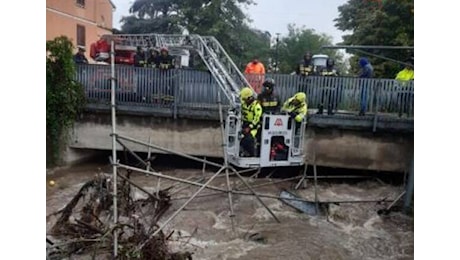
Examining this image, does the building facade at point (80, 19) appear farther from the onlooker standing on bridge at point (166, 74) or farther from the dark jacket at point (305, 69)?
the dark jacket at point (305, 69)

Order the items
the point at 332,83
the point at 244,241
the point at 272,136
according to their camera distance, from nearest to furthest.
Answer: the point at 244,241, the point at 272,136, the point at 332,83

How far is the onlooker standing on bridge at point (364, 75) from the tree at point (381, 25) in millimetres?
106

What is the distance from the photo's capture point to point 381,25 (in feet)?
14.2

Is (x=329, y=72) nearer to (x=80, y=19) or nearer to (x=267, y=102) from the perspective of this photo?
(x=267, y=102)

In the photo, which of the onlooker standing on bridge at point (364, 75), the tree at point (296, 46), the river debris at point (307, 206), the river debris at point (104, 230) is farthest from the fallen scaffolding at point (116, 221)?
the tree at point (296, 46)

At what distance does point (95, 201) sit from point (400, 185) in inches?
174

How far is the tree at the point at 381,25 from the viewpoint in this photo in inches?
144

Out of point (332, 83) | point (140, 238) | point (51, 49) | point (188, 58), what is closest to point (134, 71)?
point (188, 58)

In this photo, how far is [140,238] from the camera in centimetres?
386

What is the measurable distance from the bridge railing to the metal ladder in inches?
7.9

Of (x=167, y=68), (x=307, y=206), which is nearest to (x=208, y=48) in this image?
(x=167, y=68)

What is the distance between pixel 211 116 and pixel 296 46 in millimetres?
3601

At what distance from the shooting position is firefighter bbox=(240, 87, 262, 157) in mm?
5473

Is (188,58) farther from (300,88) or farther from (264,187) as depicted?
(264,187)
